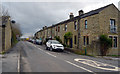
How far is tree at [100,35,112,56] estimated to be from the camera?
17.6m

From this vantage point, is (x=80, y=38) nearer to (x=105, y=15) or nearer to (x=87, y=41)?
(x=87, y=41)

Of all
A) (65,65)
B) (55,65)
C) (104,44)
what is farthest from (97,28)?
(55,65)

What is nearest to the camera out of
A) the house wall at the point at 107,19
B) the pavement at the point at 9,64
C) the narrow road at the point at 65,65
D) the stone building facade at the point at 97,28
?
the pavement at the point at 9,64

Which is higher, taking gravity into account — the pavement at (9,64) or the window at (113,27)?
the window at (113,27)

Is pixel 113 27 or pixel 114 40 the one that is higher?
pixel 113 27

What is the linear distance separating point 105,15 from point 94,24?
2117 millimetres

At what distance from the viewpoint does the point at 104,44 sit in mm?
17719

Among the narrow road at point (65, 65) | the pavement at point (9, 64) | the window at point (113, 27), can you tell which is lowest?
the narrow road at point (65, 65)

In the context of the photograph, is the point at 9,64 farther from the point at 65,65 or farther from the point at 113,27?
the point at 113,27

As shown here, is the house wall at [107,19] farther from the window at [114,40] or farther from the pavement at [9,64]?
the pavement at [9,64]

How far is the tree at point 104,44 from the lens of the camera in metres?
17.6

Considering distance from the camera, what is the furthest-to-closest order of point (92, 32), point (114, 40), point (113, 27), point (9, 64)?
point (114, 40), point (113, 27), point (92, 32), point (9, 64)

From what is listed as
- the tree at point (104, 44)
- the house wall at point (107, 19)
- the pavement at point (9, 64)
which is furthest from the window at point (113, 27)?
the pavement at point (9, 64)

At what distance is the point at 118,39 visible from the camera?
19.6 meters
